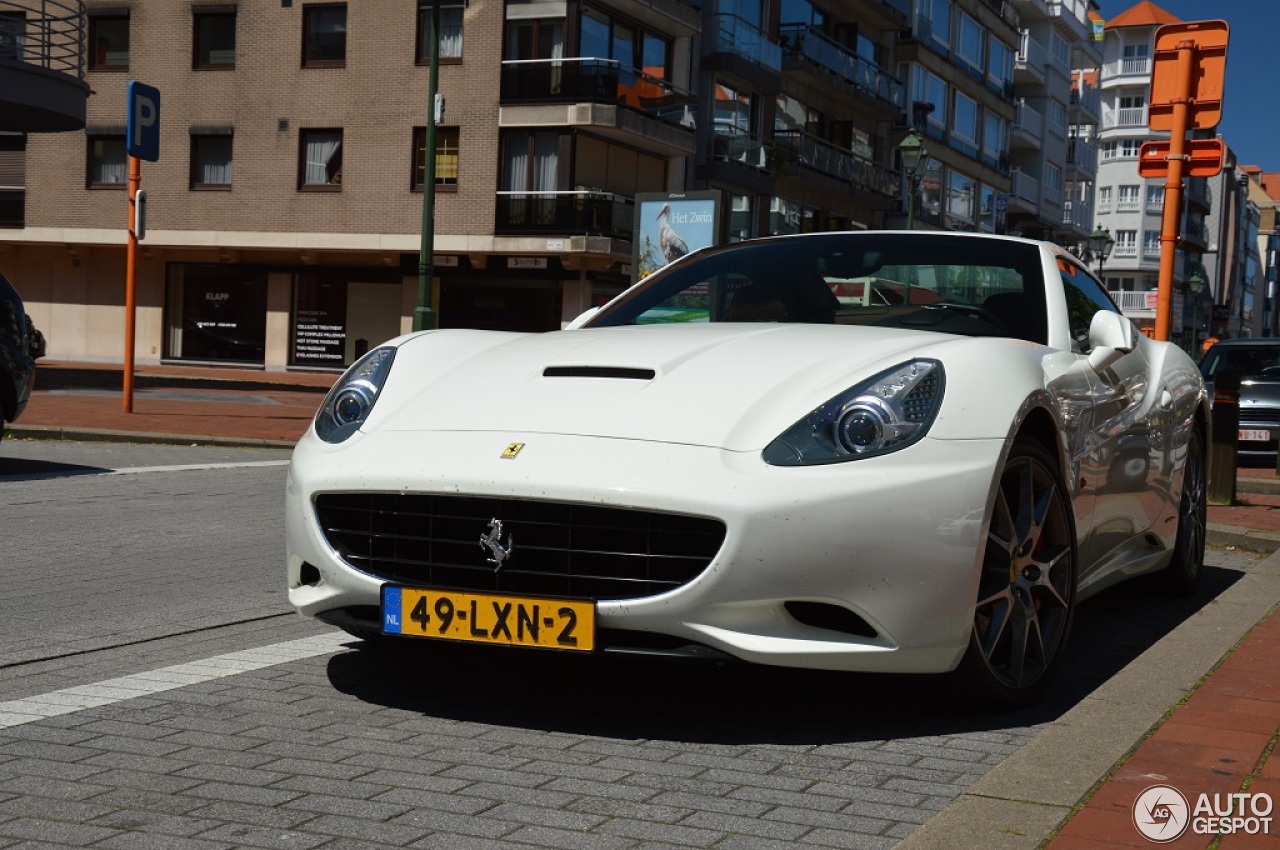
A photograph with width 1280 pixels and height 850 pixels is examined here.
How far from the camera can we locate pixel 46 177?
3941 cm

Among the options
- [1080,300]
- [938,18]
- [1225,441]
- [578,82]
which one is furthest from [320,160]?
[1080,300]

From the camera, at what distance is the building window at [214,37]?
3816 cm

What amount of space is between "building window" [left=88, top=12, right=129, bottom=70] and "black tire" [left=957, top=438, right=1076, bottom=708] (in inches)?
1497

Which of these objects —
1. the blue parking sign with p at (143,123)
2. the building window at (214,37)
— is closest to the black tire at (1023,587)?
the blue parking sign with p at (143,123)

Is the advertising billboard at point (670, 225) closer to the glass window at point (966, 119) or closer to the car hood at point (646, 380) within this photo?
the car hood at point (646, 380)

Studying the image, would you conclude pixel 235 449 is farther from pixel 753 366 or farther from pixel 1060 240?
pixel 1060 240

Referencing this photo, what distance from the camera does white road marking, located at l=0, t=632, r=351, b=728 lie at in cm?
402

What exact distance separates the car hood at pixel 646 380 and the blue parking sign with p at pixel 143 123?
12.2 metres

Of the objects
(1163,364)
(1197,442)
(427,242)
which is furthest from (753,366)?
(427,242)

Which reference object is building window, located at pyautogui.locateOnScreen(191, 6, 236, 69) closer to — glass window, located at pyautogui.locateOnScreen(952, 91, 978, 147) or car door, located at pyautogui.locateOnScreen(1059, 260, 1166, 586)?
glass window, located at pyautogui.locateOnScreen(952, 91, 978, 147)

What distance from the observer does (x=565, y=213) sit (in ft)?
114

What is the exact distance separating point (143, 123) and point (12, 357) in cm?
578

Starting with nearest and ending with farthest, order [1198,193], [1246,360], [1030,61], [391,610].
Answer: [391,610] → [1246,360] → [1030,61] → [1198,193]

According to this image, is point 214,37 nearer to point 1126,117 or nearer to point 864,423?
point 864,423
